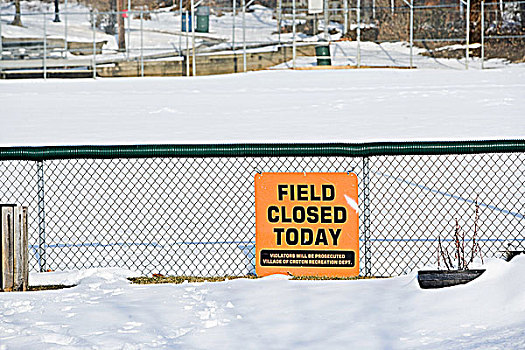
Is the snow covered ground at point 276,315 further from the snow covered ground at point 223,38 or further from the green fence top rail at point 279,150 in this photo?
the snow covered ground at point 223,38

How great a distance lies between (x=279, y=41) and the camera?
1180 inches

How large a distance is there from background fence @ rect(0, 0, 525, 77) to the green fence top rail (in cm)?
2099

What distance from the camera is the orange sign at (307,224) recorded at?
211 inches

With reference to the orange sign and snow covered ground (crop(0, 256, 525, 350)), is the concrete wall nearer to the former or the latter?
the orange sign

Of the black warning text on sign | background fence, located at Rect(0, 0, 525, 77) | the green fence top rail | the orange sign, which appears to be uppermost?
background fence, located at Rect(0, 0, 525, 77)

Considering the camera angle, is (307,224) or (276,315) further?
(307,224)

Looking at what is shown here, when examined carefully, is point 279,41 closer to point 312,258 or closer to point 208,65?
point 208,65

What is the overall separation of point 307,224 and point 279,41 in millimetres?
25301

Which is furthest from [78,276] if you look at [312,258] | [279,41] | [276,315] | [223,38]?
[223,38]

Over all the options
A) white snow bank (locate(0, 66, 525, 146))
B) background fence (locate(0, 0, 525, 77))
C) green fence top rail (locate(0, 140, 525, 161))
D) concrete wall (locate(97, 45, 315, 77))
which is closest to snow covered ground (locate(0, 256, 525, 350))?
green fence top rail (locate(0, 140, 525, 161))

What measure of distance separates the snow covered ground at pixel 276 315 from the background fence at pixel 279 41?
22.0 meters

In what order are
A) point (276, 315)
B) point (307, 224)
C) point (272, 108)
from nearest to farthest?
1. point (276, 315)
2. point (307, 224)
3. point (272, 108)

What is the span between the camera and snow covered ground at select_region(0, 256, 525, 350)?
386cm

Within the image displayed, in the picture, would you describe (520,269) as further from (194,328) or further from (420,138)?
(420,138)
